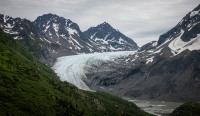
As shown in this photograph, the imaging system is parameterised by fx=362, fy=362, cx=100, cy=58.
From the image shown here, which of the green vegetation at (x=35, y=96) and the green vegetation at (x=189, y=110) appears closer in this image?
the green vegetation at (x=35, y=96)

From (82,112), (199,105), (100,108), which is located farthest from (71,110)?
(199,105)

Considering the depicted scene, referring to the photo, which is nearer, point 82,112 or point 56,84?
point 82,112

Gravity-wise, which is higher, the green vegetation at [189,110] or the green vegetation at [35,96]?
the green vegetation at [35,96]

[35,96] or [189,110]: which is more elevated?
[35,96]

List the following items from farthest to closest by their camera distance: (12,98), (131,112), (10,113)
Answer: (131,112), (12,98), (10,113)

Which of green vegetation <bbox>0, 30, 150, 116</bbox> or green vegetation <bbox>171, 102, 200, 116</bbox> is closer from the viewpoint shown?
green vegetation <bbox>0, 30, 150, 116</bbox>

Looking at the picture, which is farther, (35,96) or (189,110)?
(189,110)

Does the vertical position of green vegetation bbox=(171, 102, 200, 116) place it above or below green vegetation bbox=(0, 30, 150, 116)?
below

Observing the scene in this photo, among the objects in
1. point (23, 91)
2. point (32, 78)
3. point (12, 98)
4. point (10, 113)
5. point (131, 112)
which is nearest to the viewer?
point (10, 113)

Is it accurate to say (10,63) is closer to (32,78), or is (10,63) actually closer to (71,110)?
(32,78)

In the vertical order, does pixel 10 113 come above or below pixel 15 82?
below
